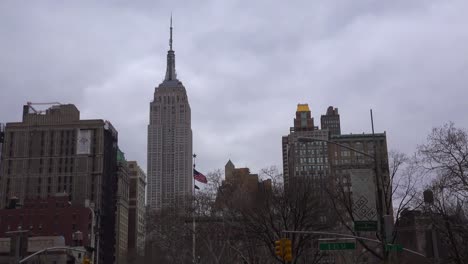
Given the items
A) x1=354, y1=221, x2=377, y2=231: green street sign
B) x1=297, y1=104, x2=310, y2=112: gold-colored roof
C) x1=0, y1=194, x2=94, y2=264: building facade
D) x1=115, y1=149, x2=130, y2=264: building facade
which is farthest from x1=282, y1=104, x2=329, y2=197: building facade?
x1=115, y1=149, x2=130, y2=264: building facade

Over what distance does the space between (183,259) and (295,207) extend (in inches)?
1189

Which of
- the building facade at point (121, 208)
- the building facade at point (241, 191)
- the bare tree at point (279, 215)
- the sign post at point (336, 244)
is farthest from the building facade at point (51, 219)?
the sign post at point (336, 244)

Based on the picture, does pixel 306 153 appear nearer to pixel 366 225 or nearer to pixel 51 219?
pixel 51 219

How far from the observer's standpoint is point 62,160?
17888 cm

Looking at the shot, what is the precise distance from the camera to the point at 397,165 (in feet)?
155

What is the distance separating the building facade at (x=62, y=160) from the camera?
568 feet

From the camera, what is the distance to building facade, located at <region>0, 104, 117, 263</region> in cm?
17312

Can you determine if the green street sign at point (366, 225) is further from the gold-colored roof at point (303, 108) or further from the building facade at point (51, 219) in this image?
the gold-colored roof at point (303, 108)

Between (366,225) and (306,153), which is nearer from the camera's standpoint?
(366,225)

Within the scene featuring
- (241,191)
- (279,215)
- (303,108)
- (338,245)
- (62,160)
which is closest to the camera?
(338,245)

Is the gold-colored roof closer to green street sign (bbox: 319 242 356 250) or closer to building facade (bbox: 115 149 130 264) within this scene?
building facade (bbox: 115 149 130 264)

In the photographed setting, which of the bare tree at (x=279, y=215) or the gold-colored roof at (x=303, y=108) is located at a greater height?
the gold-colored roof at (x=303, y=108)

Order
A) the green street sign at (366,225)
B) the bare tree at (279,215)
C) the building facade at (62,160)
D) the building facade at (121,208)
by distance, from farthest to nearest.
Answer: the building facade at (121,208), the building facade at (62,160), the bare tree at (279,215), the green street sign at (366,225)

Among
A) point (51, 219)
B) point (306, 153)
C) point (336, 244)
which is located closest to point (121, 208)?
point (51, 219)
